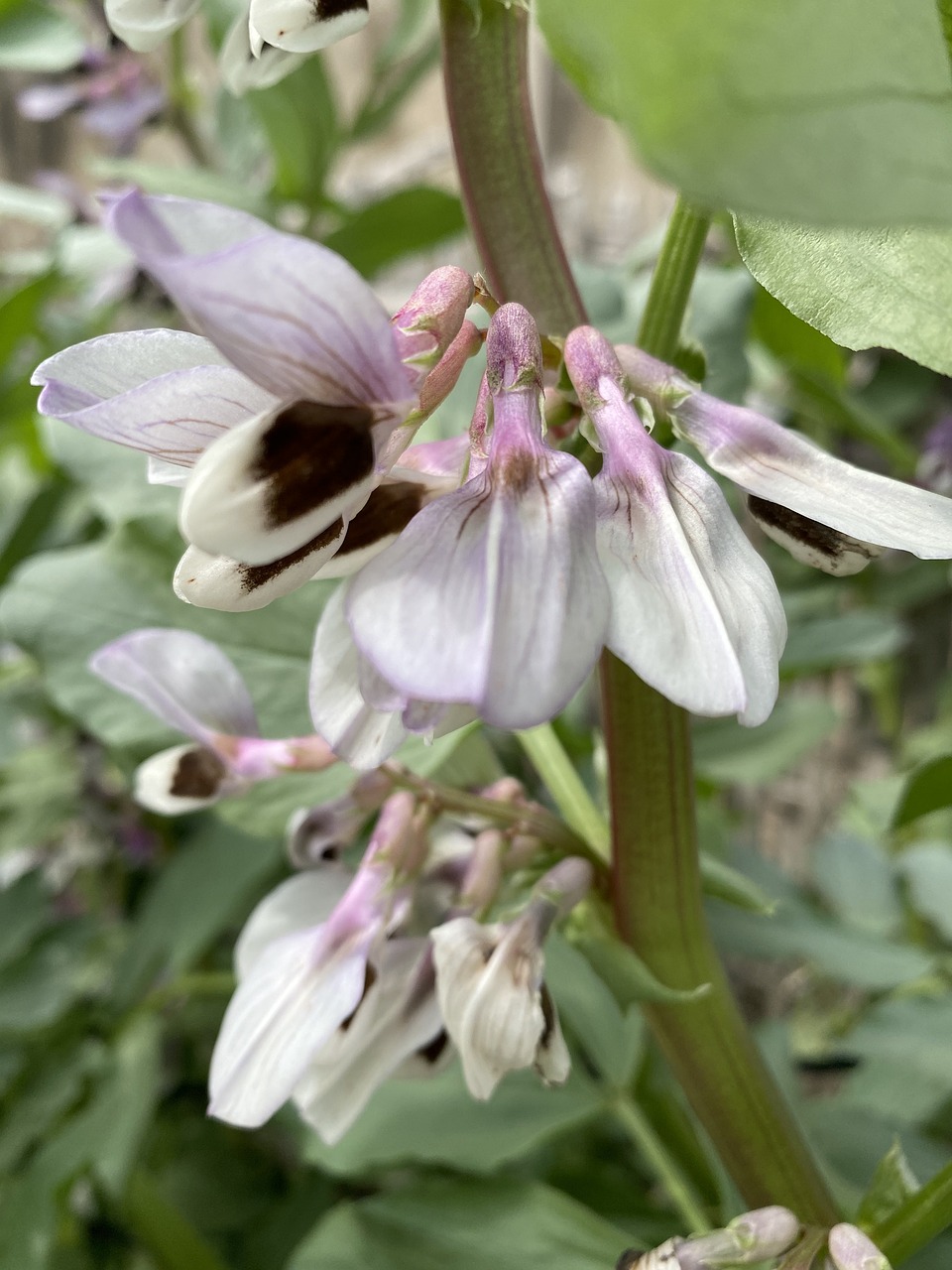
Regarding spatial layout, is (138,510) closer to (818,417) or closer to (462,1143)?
(462,1143)

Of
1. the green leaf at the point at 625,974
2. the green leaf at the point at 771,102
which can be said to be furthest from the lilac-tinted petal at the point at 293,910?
the green leaf at the point at 771,102

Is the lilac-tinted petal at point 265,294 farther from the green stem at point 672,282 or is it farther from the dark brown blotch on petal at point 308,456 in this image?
the green stem at point 672,282

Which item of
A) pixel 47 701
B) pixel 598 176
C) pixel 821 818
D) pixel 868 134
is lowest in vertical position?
pixel 821 818

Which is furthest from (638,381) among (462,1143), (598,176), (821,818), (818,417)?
(598,176)

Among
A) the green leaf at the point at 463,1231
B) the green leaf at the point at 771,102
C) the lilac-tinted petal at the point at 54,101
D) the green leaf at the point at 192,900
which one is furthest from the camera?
the lilac-tinted petal at the point at 54,101

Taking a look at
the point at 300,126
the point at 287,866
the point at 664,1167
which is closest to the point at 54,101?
the point at 300,126

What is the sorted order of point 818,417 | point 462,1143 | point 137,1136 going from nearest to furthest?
point 462,1143
point 137,1136
point 818,417
